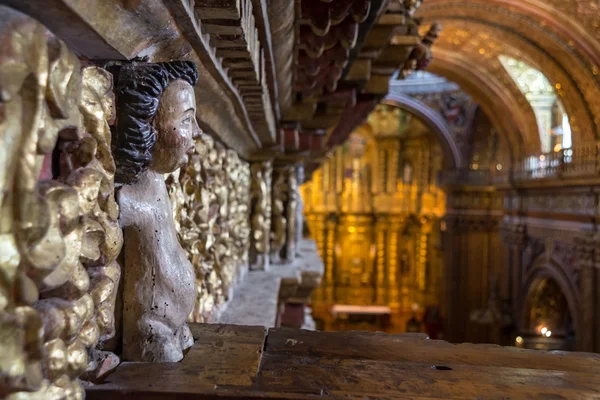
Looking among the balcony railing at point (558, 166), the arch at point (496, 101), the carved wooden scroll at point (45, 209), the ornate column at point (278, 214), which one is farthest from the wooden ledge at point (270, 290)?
the arch at point (496, 101)

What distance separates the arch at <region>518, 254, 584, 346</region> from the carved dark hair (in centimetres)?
767

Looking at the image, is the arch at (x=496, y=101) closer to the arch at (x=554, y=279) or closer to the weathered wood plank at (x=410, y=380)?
the arch at (x=554, y=279)

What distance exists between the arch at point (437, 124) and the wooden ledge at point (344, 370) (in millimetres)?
11516

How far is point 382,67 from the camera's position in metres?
3.56

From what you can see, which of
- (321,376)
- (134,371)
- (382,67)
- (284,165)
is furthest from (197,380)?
(284,165)

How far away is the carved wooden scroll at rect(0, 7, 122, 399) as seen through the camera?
66 centimetres

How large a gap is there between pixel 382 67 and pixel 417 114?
9.48 metres

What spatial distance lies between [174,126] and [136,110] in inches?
4.4

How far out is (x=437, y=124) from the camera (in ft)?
40.5

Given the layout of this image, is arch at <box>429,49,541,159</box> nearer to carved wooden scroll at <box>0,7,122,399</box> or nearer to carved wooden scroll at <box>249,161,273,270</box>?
carved wooden scroll at <box>249,161,273,270</box>

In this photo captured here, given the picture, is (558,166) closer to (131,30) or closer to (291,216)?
(291,216)

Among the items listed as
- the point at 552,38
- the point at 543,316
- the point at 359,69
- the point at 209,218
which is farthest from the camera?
the point at 543,316

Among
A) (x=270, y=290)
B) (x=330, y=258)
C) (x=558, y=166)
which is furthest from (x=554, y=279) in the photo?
(x=330, y=258)

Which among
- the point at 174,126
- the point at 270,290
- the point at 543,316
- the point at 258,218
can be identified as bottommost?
the point at 543,316
